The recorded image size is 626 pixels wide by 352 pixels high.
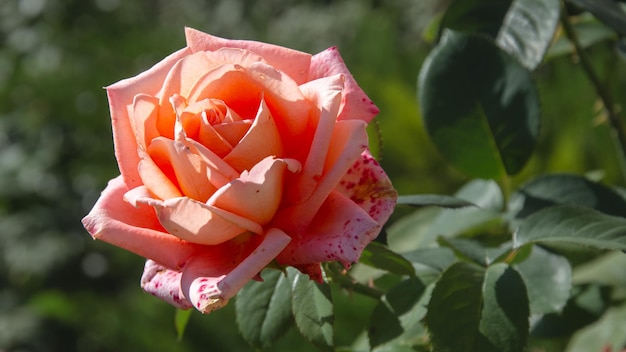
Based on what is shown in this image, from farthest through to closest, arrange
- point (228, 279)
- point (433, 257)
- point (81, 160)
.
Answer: point (81, 160)
point (433, 257)
point (228, 279)

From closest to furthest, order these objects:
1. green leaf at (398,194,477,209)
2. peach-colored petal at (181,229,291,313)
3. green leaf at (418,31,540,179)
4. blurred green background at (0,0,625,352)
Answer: peach-colored petal at (181,229,291,313), green leaf at (398,194,477,209), green leaf at (418,31,540,179), blurred green background at (0,0,625,352)

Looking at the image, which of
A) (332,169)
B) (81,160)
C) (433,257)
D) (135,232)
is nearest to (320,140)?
(332,169)

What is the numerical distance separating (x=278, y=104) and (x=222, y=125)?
0.04 metres

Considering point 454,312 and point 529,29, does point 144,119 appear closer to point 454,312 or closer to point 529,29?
point 454,312

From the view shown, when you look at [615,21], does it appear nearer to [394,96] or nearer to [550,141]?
[550,141]

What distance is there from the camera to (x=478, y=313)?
0.57m

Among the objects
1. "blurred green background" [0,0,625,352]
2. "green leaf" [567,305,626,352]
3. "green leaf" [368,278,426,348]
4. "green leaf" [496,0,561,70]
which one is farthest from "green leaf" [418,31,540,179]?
"blurred green background" [0,0,625,352]

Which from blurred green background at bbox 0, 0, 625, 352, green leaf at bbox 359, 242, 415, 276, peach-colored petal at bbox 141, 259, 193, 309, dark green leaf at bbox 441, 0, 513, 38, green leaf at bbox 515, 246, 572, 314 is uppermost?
dark green leaf at bbox 441, 0, 513, 38

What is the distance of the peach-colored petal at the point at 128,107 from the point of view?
539 millimetres

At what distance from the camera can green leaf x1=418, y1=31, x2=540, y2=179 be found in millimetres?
704

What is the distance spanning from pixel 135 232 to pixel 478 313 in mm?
229

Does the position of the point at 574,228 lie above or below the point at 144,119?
below

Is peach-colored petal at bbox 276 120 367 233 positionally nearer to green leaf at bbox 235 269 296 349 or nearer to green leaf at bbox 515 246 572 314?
green leaf at bbox 235 269 296 349

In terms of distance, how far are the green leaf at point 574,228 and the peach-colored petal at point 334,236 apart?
0.15 metres
